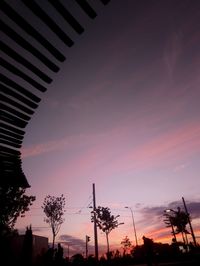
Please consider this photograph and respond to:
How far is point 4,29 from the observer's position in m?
1.98

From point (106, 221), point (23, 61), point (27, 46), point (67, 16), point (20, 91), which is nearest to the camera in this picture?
point (67, 16)

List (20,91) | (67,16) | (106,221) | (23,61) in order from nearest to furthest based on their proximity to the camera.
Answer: (67,16) → (23,61) → (20,91) → (106,221)

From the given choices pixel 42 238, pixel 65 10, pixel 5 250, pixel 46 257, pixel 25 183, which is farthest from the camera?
pixel 42 238

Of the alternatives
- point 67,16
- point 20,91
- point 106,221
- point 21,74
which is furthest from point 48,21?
point 106,221

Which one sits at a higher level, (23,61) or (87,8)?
(87,8)

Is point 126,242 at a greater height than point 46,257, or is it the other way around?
point 126,242

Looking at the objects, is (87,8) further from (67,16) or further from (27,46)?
(27,46)

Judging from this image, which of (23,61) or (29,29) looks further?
(23,61)

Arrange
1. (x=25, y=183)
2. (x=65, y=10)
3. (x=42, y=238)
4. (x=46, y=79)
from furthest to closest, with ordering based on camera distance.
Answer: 1. (x=42, y=238)
2. (x=25, y=183)
3. (x=46, y=79)
4. (x=65, y=10)

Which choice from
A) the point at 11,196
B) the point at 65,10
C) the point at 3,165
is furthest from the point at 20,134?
the point at 11,196

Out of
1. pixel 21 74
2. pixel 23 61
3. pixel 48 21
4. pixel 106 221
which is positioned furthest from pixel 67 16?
pixel 106 221

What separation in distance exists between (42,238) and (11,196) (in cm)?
2419

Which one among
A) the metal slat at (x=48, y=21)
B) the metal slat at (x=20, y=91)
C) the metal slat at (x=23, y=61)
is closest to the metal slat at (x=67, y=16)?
the metal slat at (x=48, y=21)

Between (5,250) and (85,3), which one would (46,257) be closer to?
(5,250)
